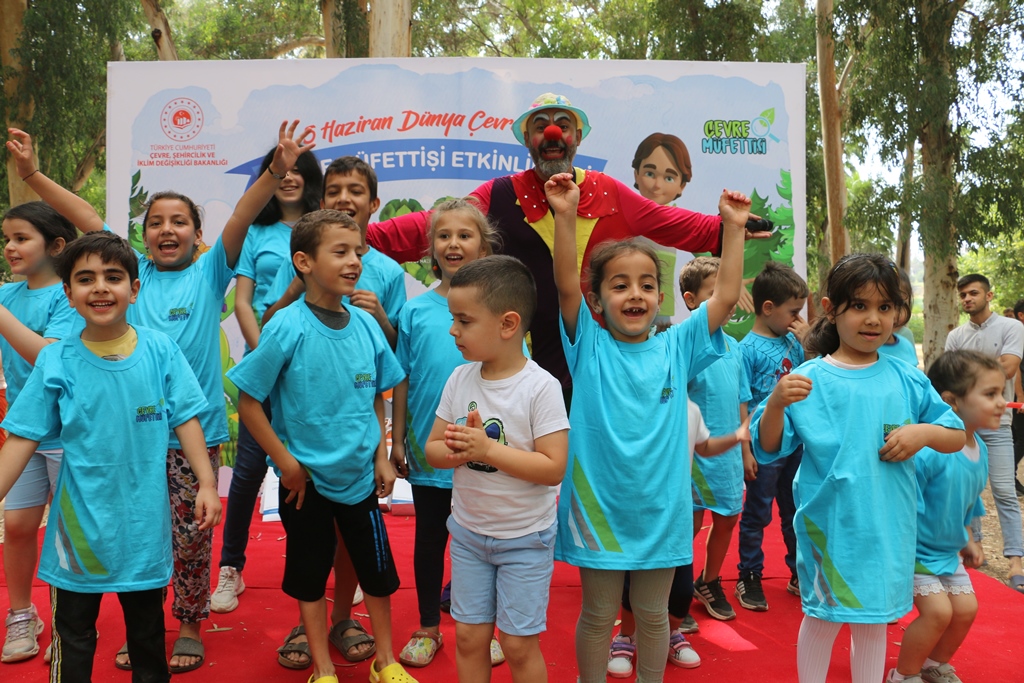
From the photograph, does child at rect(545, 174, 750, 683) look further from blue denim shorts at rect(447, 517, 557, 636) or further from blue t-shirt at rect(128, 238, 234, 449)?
blue t-shirt at rect(128, 238, 234, 449)

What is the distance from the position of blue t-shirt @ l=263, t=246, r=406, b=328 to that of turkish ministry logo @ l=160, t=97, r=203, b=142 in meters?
2.74

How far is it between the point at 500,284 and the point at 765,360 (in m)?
1.66

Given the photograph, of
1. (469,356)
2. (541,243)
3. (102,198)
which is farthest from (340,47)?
(469,356)

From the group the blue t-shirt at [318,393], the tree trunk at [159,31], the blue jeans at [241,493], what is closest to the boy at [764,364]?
the blue t-shirt at [318,393]

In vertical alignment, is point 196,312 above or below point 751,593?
above

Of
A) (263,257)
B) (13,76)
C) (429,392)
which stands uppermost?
(13,76)

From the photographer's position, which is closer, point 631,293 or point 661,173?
point 631,293

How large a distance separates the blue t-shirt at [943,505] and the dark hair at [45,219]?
2872mm

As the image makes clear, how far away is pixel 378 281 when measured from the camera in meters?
3.19

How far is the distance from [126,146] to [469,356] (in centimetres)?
412

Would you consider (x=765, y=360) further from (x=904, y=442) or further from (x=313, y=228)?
(x=313, y=228)

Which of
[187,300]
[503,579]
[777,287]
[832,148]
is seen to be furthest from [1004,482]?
[832,148]

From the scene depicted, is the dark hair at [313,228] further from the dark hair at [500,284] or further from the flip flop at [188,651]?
the flip flop at [188,651]

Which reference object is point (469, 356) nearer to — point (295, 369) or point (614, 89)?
point (295, 369)
